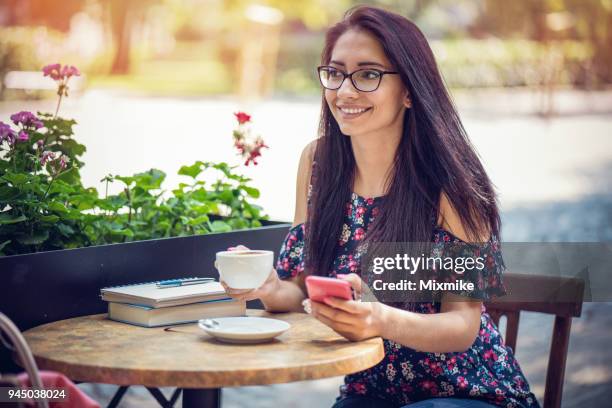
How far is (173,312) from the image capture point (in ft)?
7.04

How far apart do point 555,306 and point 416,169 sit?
539 mm

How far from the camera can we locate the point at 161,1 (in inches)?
730

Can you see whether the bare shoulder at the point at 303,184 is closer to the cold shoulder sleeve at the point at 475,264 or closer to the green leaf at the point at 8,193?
the cold shoulder sleeve at the point at 475,264

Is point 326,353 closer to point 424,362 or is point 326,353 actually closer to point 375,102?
point 424,362

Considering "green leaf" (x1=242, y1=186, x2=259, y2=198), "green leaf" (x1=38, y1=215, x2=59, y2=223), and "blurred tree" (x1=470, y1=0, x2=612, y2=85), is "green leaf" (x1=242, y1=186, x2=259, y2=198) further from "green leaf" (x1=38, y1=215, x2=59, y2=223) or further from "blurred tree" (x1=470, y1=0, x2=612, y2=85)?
"blurred tree" (x1=470, y1=0, x2=612, y2=85)

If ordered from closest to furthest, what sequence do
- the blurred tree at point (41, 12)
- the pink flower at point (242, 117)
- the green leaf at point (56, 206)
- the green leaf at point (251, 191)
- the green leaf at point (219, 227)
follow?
the green leaf at point (56, 206), the green leaf at point (219, 227), the pink flower at point (242, 117), the green leaf at point (251, 191), the blurred tree at point (41, 12)

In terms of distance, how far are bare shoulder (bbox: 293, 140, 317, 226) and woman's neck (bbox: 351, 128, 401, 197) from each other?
0.16 metres

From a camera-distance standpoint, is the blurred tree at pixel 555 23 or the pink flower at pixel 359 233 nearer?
the pink flower at pixel 359 233

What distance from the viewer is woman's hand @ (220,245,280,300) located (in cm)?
210

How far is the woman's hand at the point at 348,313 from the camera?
1.88 meters

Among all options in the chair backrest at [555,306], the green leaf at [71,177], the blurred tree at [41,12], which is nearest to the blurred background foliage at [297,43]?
the blurred tree at [41,12]

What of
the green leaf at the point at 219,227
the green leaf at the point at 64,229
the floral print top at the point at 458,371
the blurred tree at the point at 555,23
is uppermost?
the blurred tree at the point at 555,23

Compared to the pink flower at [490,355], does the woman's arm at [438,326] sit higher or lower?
higher

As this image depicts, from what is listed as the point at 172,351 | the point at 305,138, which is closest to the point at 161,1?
the point at 305,138
